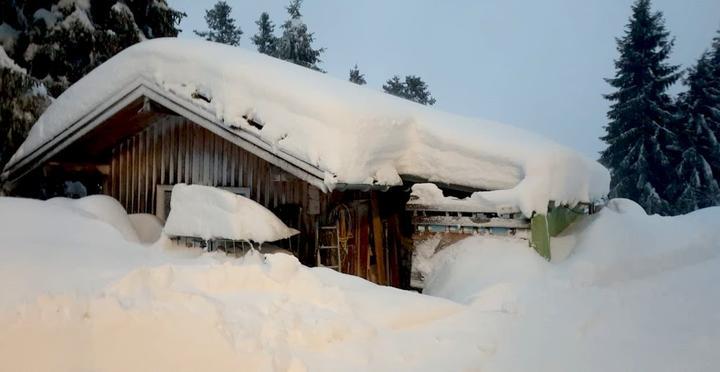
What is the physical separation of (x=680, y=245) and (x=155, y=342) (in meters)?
7.68

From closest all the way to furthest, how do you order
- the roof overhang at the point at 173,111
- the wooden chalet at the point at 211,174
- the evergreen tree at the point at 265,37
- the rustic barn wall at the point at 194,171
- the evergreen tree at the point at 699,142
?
1. the roof overhang at the point at 173,111
2. the wooden chalet at the point at 211,174
3. the rustic barn wall at the point at 194,171
4. the evergreen tree at the point at 699,142
5. the evergreen tree at the point at 265,37

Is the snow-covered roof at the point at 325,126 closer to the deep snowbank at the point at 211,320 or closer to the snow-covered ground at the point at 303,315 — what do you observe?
the snow-covered ground at the point at 303,315

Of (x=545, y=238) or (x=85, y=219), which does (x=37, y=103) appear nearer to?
(x=85, y=219)

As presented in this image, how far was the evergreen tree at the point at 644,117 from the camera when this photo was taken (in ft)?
70.0

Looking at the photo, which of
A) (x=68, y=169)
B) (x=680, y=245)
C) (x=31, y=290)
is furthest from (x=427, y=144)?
(x=68, y=169)

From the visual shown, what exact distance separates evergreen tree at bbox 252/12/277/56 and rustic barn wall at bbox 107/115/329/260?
24.2 meters

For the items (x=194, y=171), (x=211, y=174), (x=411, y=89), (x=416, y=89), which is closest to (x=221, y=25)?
(x=411, y=89)

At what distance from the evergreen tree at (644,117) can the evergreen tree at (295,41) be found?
49.2 feet

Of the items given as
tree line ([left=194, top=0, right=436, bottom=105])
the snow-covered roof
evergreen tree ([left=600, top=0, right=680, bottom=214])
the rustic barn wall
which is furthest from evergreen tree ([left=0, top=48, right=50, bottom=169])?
evergreen tree ([left=600, top=0, right=680, bottom=214])

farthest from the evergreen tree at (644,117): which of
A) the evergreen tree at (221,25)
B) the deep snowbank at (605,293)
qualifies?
the evergreen tree at (221,25)

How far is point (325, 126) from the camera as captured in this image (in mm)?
6500

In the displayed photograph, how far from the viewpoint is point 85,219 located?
6395 millimetres

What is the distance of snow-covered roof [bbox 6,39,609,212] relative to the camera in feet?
21.3

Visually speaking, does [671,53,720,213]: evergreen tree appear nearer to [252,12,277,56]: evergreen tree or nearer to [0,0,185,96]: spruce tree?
[0,0,185,96]: spruce tree
